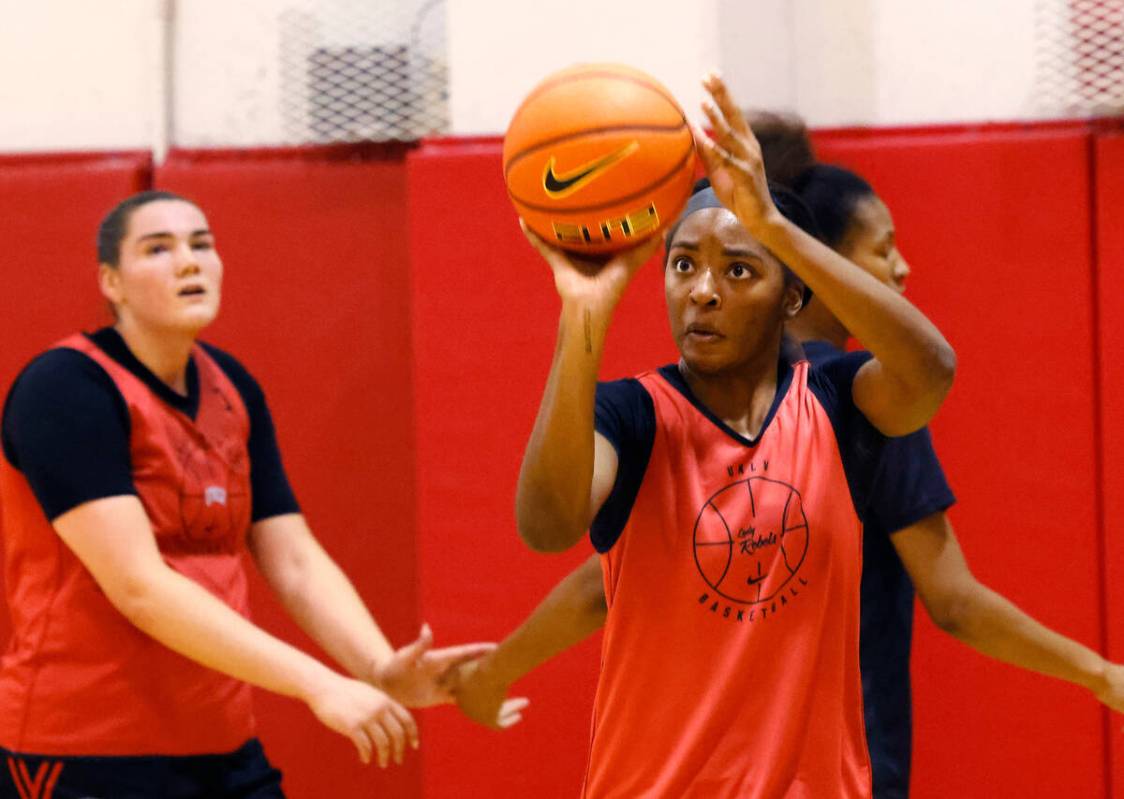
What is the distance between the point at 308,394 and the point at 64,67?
1.21 metres

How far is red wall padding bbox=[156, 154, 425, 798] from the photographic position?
3797 millimetres

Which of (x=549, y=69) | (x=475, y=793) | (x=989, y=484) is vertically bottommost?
(x=475, y=793)

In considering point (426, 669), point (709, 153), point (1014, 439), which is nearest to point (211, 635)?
point (426, 669)

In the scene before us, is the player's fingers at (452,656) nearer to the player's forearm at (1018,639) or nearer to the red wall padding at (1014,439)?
the player's forearm at (1018,639)

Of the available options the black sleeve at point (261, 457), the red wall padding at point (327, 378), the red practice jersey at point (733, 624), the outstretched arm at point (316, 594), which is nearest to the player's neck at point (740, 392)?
the red practice jersey at point (733, 624)

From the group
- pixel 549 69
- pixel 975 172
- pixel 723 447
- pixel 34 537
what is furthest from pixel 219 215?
pixel 723 447

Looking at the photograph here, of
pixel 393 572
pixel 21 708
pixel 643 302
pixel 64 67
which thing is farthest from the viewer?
pixel 64 67

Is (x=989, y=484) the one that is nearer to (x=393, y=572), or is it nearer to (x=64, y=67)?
(x=393, y=572)

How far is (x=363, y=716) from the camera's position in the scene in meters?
2.60

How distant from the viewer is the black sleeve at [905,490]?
248 centimetres

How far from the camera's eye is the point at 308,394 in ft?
12.5

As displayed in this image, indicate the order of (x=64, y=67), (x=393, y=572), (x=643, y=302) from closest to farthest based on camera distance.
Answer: (x=643, y=302) → (x=393, y=572) → (x=64, y=67)

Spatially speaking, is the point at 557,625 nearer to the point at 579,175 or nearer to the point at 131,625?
the point at 131,625

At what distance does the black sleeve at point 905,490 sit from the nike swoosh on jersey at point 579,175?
33.6 inches
